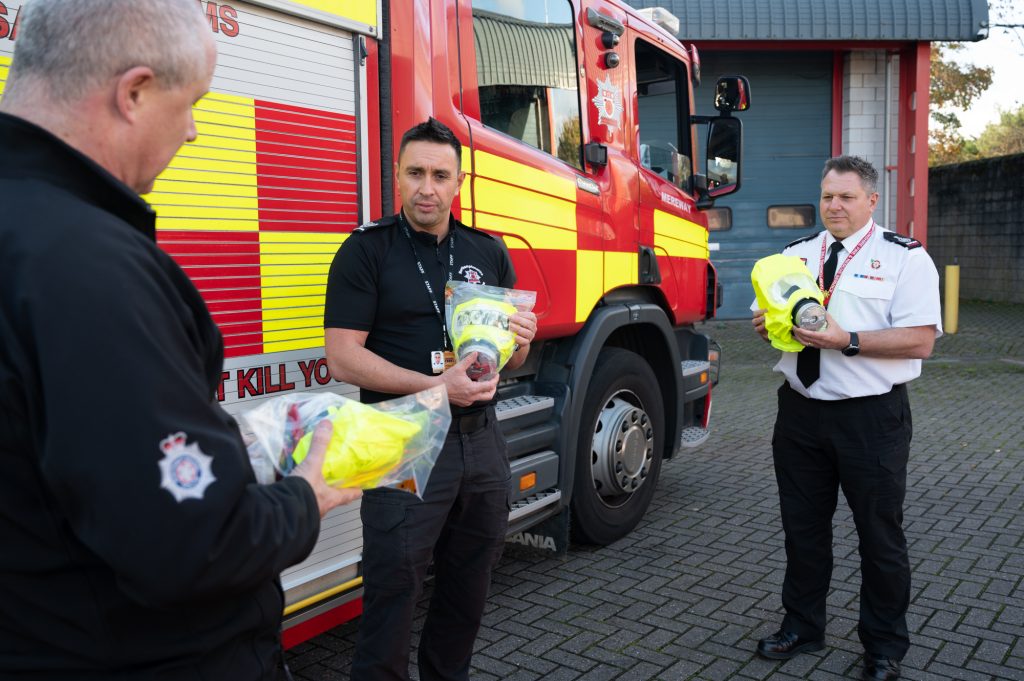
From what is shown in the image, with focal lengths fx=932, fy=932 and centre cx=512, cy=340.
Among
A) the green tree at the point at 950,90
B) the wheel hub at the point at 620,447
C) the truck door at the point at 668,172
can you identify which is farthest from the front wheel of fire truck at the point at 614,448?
the green tree at the point at 950,90

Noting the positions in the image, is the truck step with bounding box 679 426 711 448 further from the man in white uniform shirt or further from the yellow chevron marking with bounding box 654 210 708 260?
the man in white uniform shirt

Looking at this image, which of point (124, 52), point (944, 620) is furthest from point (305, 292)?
point (944, 620)

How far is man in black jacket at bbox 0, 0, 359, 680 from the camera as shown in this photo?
3.56ft

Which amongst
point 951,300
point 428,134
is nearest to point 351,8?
point 428,134

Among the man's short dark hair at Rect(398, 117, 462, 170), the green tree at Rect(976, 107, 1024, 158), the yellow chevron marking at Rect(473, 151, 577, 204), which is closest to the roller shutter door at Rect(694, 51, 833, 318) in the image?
the yellow chevron marking at Rect(473, 151, 577, 204)

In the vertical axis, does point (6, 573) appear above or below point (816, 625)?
above

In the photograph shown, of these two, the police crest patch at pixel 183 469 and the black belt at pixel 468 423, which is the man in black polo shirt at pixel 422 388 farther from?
the police crest patch at pixel 183 469

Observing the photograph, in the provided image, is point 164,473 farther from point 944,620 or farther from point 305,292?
point 944,620

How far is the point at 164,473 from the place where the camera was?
3.64 ft

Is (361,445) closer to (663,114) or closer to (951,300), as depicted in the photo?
(663,114)

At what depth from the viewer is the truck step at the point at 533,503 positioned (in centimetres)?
381

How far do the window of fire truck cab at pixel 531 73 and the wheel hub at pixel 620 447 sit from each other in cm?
125

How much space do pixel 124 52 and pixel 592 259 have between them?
3.27 m

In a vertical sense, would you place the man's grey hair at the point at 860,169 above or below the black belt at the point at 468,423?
above
